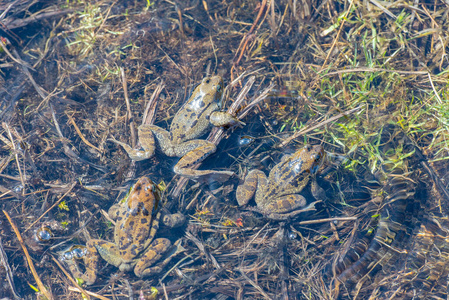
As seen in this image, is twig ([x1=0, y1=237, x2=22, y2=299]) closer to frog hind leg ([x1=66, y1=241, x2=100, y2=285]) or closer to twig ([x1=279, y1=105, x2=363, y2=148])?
frog hind leg ([x1=66, y1=241, x2=100, y2=285])

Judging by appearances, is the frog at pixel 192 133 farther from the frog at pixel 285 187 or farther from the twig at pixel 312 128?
the twig at pixel 312 128

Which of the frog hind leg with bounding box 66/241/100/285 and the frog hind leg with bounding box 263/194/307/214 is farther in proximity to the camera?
the frog hind leg with bounding box 263/194/307/214

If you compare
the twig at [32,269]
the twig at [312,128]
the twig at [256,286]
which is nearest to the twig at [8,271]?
the twig at [32,269]

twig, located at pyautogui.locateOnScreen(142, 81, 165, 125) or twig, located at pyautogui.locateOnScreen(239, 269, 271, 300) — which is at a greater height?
twig, located at pyautogui.locateOnScreen(142, 81, 165, 125)

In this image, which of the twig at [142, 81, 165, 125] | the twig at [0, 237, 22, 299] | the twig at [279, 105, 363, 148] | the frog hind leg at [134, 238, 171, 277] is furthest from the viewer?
the twig at [142, 81, 165, 125]

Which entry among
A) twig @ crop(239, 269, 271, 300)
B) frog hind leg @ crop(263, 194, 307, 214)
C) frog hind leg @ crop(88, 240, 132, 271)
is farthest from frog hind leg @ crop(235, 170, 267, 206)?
frog hind leg @ crop(88, 240, 132, 271)

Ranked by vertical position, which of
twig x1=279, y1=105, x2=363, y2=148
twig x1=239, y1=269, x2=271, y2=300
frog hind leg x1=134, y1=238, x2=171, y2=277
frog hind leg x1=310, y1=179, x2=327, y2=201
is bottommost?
twig x1=239, y1=269, x2=271, y2=300

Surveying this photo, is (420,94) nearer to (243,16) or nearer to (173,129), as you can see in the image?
(243,16)

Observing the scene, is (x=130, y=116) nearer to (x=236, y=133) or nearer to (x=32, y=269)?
(x=236, y=133)
